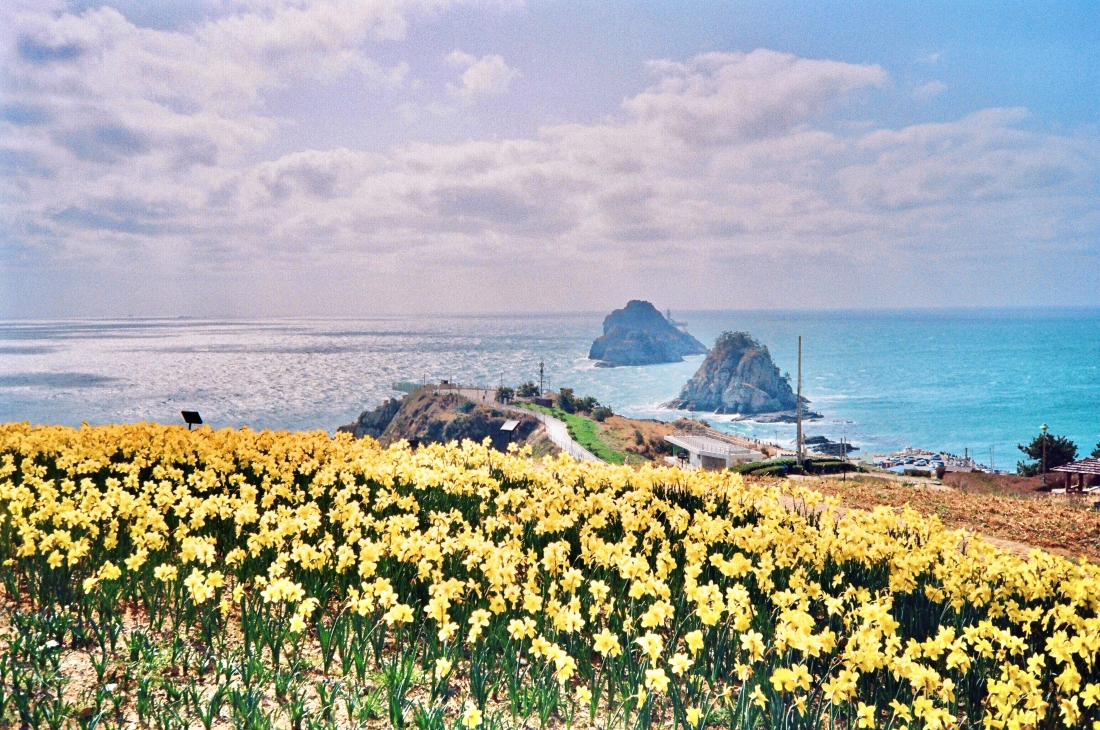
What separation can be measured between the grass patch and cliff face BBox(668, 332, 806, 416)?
323 ft

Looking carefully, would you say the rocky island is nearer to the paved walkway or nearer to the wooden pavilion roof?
the paved walkway

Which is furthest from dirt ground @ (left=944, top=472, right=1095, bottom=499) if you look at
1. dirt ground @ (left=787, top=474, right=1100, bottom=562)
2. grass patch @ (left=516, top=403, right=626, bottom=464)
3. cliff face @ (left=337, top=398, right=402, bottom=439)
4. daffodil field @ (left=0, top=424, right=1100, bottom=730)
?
cliff face @ (left=337, top=398, right=402, bottom=439)

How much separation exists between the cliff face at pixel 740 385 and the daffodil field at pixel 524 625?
163 m

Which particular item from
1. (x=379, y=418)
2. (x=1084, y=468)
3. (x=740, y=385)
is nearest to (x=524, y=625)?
(x=1084, y=468)

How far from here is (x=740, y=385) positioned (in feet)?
544

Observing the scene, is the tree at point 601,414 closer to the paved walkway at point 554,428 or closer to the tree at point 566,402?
the tree at point 566,402

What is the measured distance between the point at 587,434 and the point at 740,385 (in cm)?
11555

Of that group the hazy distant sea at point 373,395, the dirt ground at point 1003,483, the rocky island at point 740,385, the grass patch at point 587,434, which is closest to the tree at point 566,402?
the grass patch at point 587,434

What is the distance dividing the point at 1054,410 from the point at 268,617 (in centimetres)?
19352

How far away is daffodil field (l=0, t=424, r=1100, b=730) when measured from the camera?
3434mm

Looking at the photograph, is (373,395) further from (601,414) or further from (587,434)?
(587,434)

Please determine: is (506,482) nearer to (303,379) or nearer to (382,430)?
(382,430)

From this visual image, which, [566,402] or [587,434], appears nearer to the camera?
[587,434]

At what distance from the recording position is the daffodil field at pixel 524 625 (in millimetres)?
3434
